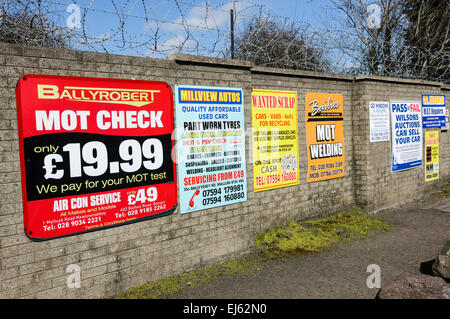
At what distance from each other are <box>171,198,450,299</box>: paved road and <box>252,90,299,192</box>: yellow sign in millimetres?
1648

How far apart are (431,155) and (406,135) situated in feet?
6.20

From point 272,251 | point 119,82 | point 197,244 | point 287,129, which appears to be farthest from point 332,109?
point 119,82

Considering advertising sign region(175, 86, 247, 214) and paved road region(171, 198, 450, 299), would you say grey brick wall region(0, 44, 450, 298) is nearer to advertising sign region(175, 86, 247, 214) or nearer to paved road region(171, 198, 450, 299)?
advertising sign region(175, 86, 247, 214)

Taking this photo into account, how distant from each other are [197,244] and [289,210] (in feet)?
8.61

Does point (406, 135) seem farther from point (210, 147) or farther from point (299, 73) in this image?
point (210, 147)

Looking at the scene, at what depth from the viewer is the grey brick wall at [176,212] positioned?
405 cm

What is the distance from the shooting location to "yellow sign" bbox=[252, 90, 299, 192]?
22.9ft

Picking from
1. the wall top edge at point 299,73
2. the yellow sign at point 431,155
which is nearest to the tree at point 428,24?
the yellow sign at point 431,155

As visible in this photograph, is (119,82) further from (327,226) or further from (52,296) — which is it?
(327,226)

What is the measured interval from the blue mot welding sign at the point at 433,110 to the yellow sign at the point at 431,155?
1.00 ft

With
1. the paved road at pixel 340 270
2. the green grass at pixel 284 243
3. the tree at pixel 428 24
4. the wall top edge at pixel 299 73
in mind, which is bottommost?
the paved road at pixel 340 270

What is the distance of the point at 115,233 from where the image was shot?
15.8 feet

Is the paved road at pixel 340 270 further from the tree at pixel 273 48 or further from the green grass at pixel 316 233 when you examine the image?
the tree at pixel 273 48

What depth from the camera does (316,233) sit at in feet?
24.2
